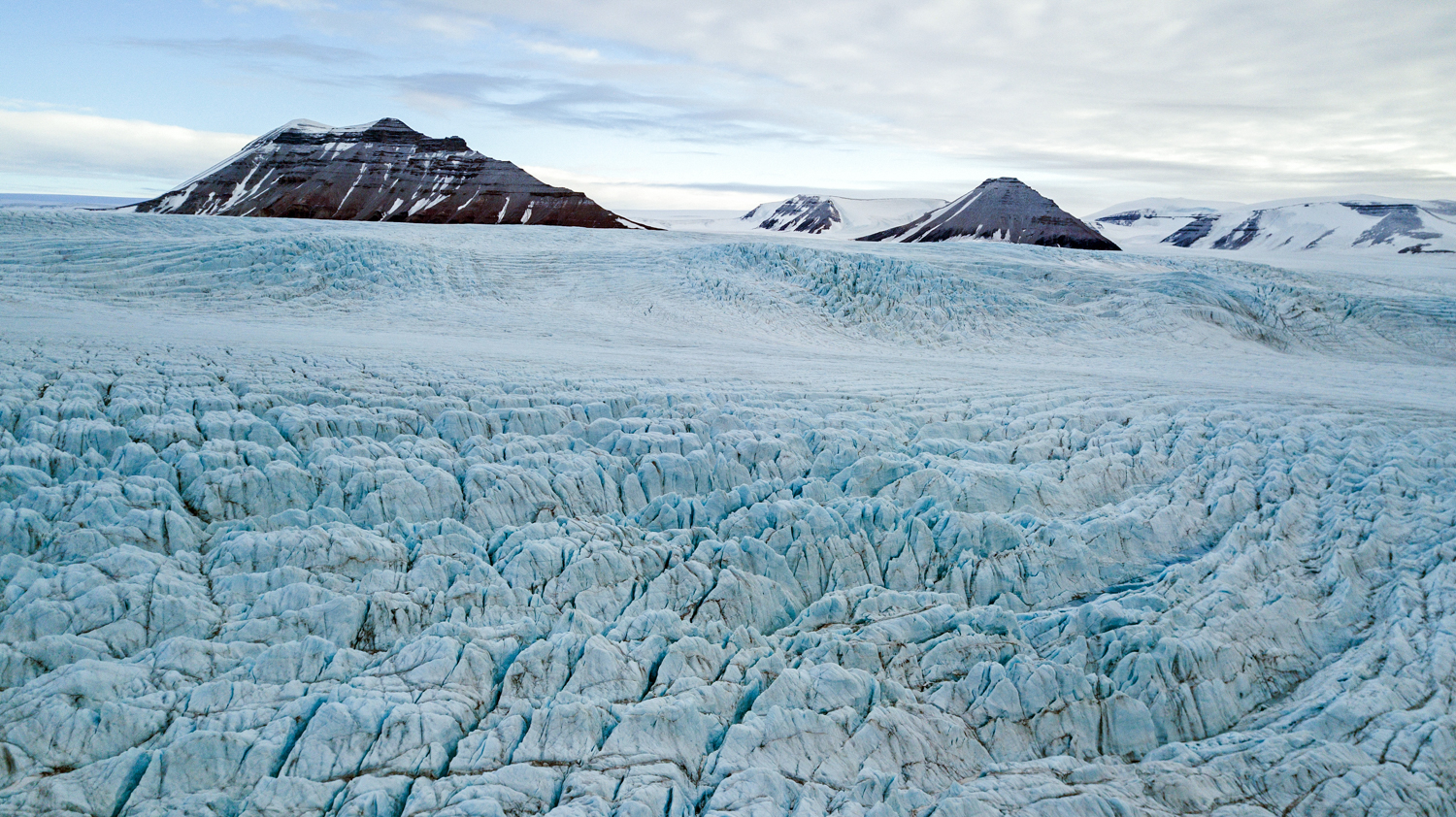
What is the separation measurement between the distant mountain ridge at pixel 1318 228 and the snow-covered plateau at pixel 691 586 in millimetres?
73806

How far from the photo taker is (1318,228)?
77625 millimetres

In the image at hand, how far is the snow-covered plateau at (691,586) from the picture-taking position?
18.3 ft

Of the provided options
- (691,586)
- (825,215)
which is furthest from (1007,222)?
(691,586)

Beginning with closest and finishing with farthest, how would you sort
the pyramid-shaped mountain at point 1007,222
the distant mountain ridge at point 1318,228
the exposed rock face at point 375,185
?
1. the exposed rock face at point 375,185
2. the pyramid-shaped mountain at point 1007,222
3. the distant mountain ridge at point 1318,228

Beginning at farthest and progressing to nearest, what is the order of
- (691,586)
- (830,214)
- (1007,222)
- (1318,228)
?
1. (830,214)
2. (1318,228)
3. (1007,222)
4. (691,586)

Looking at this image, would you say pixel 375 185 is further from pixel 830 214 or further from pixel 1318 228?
pixel 1318 228

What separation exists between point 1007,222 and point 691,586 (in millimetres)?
55181

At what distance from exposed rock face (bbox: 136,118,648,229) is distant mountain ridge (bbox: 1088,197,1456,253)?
62816 millimetres

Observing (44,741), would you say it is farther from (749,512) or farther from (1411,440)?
(1411,440)

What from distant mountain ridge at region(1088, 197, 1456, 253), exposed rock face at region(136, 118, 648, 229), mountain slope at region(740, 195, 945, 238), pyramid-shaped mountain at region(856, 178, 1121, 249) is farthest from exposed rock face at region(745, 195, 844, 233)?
exposed rock face at region(136, 118, 648, 229)

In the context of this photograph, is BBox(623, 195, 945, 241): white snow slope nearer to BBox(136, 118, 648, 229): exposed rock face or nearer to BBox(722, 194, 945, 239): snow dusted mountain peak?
BBox(722, 194, 945, 239): snow dusted mountain peak

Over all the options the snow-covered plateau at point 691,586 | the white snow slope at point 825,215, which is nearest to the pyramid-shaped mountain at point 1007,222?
the white snow slope at point 825,215

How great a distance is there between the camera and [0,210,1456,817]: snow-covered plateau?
5593mm

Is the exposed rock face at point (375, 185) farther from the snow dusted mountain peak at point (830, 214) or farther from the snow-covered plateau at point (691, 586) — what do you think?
the snow dusted mountain peak at point (830, 214)
